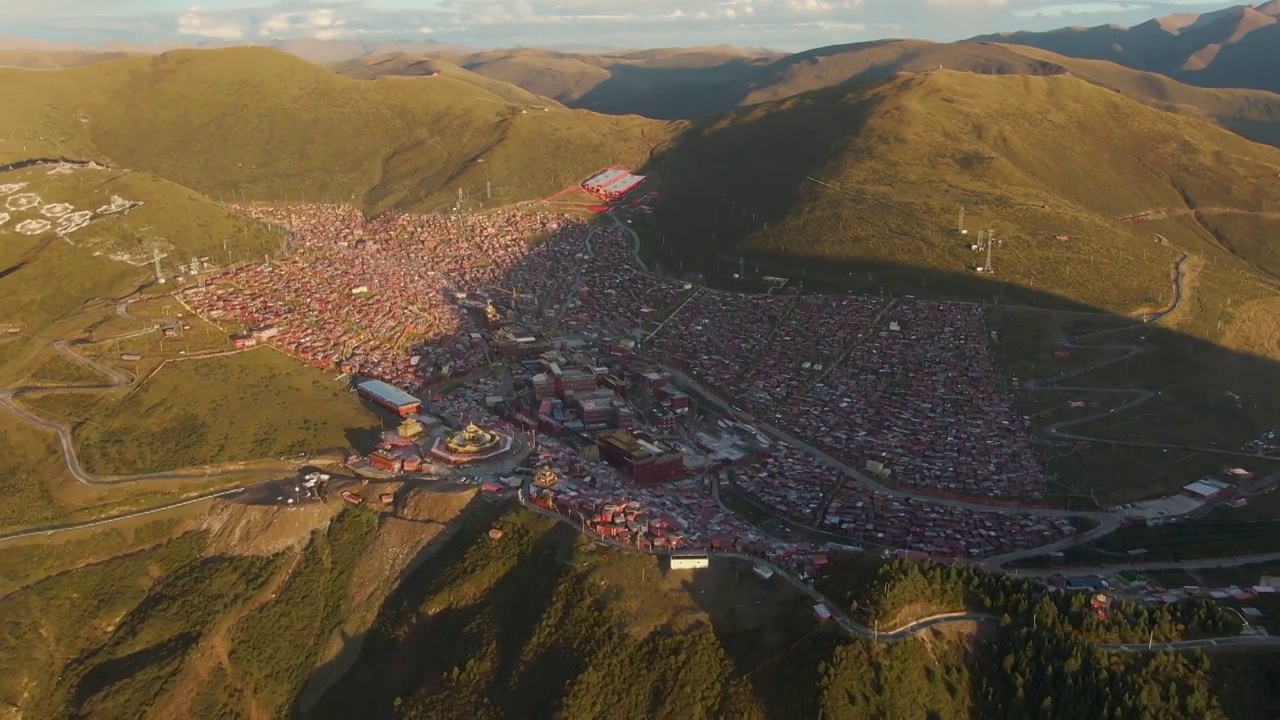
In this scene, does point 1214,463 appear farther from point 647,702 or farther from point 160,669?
point 160,669

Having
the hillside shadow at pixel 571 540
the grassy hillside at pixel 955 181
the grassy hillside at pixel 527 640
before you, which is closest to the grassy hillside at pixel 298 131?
the grassy hillside at pixel 955 181

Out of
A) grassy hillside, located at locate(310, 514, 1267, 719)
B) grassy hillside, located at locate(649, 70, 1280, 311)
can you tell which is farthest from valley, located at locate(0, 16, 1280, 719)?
grassy hillside, located at locate(649, 70, 1280, 311)

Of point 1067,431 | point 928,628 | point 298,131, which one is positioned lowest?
point 298,131

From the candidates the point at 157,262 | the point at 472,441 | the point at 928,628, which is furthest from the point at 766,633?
the point at 157,262

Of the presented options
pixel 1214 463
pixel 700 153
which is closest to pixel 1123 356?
pixel 1214 463

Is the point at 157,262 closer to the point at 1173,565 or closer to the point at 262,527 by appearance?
the point at 262,527

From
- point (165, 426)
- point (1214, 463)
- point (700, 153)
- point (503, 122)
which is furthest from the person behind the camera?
point (503, 122)

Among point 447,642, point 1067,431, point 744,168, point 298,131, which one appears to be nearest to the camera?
point 447,642

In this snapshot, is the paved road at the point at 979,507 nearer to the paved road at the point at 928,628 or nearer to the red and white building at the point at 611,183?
the paved road at the point at 928,628
